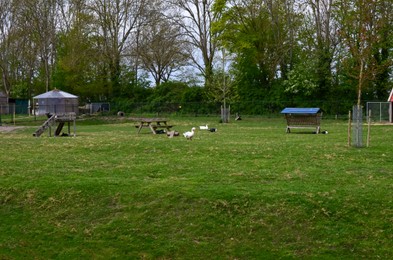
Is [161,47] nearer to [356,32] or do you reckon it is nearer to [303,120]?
[356,32]

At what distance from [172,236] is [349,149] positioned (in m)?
7.43

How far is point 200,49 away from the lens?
58281mm

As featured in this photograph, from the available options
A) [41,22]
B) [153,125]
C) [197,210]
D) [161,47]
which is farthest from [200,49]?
[197,210]

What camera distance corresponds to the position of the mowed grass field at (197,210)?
275 inches

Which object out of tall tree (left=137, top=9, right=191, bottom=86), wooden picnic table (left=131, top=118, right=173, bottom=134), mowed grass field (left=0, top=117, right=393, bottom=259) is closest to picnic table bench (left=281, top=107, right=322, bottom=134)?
wooden picnic table (left=131, top=118, right=173, bottom=134)

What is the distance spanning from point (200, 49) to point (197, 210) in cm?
5137

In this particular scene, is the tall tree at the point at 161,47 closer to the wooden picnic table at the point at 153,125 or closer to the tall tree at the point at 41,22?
the tall tree at the point at 41,22

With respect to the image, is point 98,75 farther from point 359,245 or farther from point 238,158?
point 359,245

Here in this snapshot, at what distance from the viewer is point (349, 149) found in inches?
526

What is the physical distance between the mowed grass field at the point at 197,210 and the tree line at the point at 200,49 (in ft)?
95.4

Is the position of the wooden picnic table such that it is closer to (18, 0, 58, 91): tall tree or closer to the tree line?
the tree line

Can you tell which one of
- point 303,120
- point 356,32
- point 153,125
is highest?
point 356,32

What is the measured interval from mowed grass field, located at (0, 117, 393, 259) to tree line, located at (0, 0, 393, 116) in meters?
29.1

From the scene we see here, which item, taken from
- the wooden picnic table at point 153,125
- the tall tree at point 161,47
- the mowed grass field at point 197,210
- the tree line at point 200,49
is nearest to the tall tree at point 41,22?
the tree line at point 200,49
